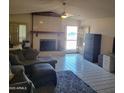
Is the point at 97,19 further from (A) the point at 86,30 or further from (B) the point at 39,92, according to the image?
(B) the point at 39,92

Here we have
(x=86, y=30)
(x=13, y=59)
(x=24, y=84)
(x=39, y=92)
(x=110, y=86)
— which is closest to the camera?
(x=24, y=84)

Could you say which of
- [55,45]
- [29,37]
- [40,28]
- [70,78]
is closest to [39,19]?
[40,28]

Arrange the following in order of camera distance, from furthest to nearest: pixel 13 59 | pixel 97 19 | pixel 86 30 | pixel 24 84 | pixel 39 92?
pixel 86 30
pixel 97 19
pixel 13 59
pixel 39 92
pixel 24 84

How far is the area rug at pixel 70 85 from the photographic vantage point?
3.72 meters

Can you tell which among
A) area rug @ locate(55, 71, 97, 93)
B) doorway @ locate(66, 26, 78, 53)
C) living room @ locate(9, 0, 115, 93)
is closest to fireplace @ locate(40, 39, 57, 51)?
living room @ locate(9, 0, 115, 93)

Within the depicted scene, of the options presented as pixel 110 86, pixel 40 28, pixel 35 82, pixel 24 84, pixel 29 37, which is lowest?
pixel 110 86

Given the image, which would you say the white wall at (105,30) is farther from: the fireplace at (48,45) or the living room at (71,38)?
the fireplace at (48,45)

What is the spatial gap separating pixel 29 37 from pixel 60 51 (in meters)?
2.00

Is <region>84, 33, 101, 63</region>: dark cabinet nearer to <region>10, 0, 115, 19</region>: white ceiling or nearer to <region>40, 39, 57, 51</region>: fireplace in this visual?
<region>10, 0, 115, 19</region>: white ceiling

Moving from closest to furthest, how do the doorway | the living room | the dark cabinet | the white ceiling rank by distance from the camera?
the living room → the white ceiling → the dark cabinet → the doorway

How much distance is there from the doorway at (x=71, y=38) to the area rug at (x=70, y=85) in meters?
4.52

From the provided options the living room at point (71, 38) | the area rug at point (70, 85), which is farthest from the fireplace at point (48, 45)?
the area rug at point (70, 85)

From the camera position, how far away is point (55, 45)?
908cm

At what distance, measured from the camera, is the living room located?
182 inches
